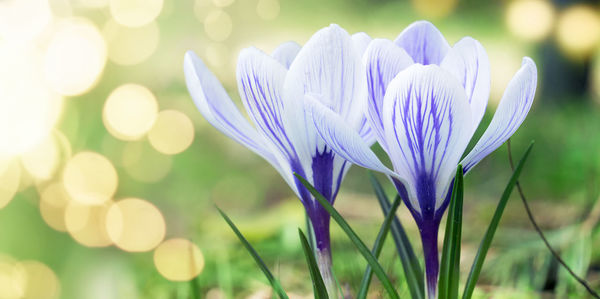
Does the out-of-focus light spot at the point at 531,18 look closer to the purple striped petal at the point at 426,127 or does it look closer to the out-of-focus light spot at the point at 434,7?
the out-of-focus light spot at the point at 434,7

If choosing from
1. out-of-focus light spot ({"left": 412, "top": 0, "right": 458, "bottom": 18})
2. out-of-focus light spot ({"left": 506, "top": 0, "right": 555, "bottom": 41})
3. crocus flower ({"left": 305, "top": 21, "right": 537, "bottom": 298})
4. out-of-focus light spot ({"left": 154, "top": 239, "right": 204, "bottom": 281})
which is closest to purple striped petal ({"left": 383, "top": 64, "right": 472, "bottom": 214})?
crocus flower ({"left": 305, "top": 21, "right": 537, "bottom": 298})

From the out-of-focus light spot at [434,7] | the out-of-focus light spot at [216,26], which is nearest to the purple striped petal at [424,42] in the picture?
the out-of-focus light spot at [216,26]

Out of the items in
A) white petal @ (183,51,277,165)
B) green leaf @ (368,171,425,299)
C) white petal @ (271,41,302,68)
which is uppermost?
white petal @ (271,41,302,68)

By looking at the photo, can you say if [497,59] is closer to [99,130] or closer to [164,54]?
[164,54]

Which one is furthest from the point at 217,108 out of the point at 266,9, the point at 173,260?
the point at 266,9

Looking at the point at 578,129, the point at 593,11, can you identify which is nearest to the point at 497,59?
the point at 593,11

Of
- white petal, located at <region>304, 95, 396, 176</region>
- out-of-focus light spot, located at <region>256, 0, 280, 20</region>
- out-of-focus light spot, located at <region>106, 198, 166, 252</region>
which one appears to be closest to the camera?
white petal, located at <region>304, 95, 396, 176</region>

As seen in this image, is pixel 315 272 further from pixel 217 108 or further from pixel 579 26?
pixel 579 26

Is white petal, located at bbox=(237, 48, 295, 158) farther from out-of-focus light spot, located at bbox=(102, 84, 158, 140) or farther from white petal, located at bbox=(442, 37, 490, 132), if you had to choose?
out-of-focus light spot, located at bbox=(102, 84, 158, 140)
